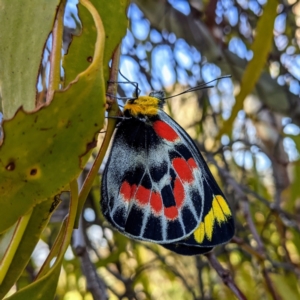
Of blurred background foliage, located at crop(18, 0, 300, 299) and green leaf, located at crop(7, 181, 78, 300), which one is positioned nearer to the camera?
green leaf, located at crop(7, 181, 78, 300)

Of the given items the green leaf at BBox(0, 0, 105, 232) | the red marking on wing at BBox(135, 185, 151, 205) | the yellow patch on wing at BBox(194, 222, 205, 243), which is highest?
the green leaf at BBox(0, 0, 105, 232)

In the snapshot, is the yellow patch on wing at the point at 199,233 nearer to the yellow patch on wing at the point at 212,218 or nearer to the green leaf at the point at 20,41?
the yellow patch on wing at the point at 212,218

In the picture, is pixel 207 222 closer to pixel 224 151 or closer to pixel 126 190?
pixel 126 190

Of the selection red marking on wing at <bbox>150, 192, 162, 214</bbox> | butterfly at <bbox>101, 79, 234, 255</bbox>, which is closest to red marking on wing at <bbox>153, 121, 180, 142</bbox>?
butterfly at <bbox>101, 79, 234, 255</bbox>

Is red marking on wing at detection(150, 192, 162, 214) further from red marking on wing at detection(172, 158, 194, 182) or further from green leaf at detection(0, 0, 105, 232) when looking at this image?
green leaf at detection(0, 0, 105, 232)

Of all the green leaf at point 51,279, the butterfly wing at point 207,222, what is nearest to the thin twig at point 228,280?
the butterfly wing at point 207,222

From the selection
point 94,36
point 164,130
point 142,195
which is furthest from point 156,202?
point 94,36
